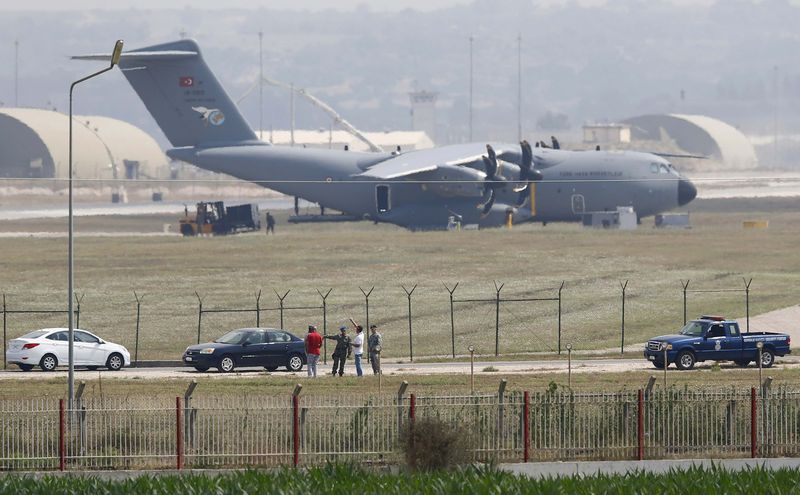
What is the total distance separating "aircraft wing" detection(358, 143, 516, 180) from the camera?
76.9m

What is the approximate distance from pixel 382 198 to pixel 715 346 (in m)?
39.0

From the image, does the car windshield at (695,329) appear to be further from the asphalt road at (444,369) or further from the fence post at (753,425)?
the fence post at (753,425)

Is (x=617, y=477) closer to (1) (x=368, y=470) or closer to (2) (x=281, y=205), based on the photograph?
(1) (x=368, y=470)

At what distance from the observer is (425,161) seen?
7962 centimetres

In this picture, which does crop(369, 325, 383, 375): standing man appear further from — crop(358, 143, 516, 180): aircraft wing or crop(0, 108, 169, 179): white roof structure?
crop(0, 108, 169, 179): white roof structure

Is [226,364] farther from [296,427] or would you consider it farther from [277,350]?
[296,427]

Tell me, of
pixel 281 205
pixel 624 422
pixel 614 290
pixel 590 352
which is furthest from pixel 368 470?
pixel 281 205

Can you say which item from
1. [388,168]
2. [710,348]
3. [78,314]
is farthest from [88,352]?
[388,168]

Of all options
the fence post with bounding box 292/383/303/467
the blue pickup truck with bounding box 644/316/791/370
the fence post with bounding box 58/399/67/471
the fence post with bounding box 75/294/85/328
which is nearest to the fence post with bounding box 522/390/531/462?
the fence post with bounding box 292/383/303/467

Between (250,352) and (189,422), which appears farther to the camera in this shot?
(250,352)

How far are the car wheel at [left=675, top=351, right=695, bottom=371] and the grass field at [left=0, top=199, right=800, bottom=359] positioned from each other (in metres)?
6.71

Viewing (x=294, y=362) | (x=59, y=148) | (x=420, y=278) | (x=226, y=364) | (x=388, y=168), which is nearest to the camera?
(x=226, y=364)

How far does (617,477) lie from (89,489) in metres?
7.74

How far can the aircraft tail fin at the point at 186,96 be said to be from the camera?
8069cm
